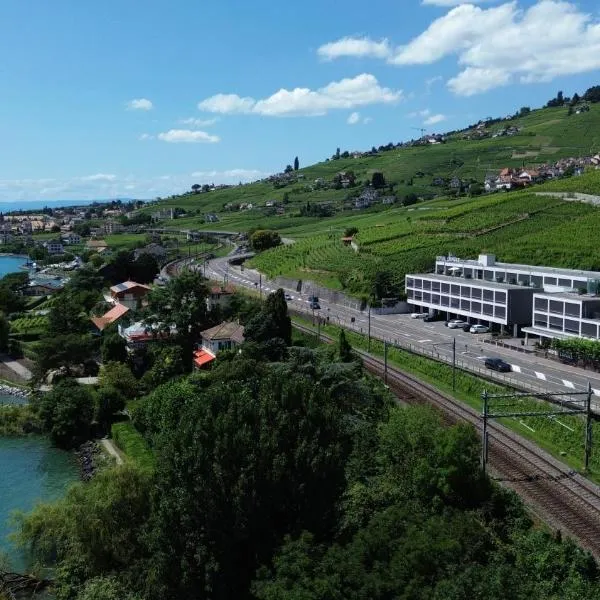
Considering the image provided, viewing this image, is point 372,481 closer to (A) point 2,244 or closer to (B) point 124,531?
(B) point 124,531

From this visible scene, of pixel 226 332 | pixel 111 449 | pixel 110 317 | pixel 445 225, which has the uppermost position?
pixel 445 225

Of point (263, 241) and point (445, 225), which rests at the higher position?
point (445, 225)

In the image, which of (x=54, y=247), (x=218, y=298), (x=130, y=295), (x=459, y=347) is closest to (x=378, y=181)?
(x=54, y=247)

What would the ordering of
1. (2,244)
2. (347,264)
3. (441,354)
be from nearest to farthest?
(441,354) < (347,264) < (2,244)

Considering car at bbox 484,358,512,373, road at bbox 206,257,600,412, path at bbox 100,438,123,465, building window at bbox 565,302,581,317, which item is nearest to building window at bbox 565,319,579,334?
building window at bbox 565,302,581,317

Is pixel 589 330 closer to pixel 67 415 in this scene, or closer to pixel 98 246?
pixel 67 415

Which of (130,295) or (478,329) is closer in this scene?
(478,329)

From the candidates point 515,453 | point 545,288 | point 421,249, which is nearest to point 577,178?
point 421,249
